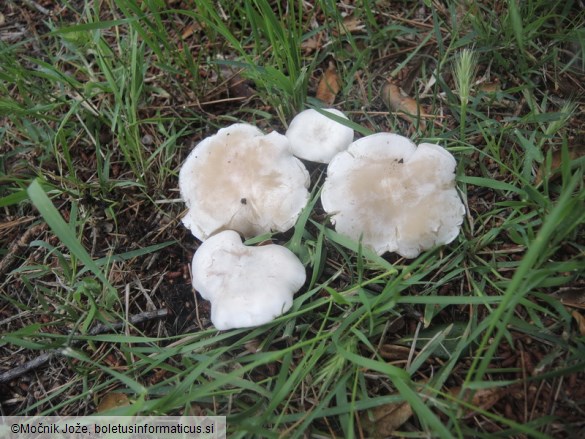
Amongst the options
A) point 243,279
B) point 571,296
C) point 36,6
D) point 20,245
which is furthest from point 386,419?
point 36,6

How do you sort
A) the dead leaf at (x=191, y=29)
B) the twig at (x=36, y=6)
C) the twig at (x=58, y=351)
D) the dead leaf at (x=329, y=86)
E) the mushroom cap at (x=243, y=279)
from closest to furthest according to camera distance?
1. the mushroom cap at (x=243, y=279)
2. the twig at (x=58, y=351)
3. the dead leaf at (x=329, y=86)
4. the dead leaf at (x=191, y=29)
5. the twig at (x=36, y=6)

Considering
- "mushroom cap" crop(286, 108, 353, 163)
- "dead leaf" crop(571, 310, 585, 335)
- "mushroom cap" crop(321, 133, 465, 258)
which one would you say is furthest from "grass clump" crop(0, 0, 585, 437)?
"mushroom cap" crop(286, 108, 353, 163)

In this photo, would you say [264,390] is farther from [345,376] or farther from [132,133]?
[132,133]

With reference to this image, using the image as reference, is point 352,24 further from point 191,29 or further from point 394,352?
point 394,352

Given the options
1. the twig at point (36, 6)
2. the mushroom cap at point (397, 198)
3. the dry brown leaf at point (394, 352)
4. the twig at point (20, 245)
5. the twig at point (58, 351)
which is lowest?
the twig at point (58, 351)

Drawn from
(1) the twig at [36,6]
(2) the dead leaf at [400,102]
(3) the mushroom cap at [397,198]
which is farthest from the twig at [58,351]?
(1) the twig at [36,6]

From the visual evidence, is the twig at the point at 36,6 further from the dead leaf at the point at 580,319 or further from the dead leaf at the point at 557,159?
the dead leaf at the point at 580,319
